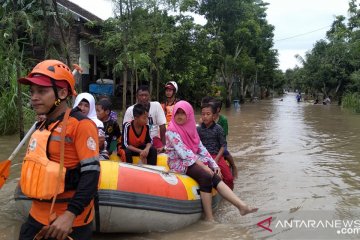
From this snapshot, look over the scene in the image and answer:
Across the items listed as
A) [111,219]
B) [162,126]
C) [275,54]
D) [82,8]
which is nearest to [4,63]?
[162,126]

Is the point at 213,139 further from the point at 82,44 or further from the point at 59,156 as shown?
the point at 82,44

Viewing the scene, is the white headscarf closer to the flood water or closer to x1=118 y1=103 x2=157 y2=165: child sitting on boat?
x1=118 y1=103 x2=157 y2=165: child sitting on boat

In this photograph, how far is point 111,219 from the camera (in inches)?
164

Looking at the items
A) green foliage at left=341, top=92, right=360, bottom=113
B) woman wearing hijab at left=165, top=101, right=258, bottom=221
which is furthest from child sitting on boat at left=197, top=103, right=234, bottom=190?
green foliage at left=341, top=92, right=360, bottom=113

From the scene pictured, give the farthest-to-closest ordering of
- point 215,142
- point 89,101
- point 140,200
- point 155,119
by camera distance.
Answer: point 155,119, point 215,142, point 89,101, point 140,200

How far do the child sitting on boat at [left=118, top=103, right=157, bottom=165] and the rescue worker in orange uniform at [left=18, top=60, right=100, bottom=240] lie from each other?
10.5 feet

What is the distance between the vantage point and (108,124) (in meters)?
6.12

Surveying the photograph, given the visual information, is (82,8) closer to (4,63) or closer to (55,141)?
(4,63)

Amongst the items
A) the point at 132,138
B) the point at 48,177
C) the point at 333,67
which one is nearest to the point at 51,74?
the point at 48,177

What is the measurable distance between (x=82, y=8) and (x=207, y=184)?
15.7 metres

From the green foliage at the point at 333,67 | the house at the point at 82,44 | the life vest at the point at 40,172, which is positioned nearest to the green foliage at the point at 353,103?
the green foliage at the point at 333,67

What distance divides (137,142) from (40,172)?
11.3 feet

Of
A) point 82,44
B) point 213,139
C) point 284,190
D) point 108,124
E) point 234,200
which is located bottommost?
point 284,190

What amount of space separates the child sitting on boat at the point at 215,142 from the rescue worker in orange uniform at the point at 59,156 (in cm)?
358
